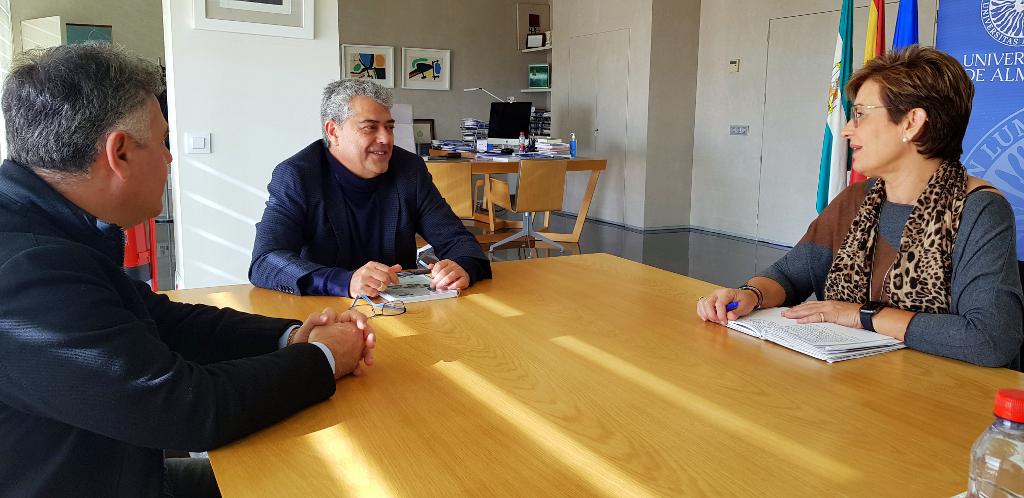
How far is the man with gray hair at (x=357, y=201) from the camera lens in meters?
2.28

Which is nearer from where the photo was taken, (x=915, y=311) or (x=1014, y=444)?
(x=1014, y=444)

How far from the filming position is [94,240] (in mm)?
1059

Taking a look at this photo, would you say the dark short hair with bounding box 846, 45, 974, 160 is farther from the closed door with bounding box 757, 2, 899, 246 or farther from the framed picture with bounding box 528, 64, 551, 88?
the framed picture with bounding box 528, 64, 551, 88

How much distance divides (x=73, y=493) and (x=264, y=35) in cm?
305

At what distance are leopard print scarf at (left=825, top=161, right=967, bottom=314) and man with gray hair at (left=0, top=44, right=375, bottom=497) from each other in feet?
4.34

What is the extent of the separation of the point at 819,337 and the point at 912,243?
0.36 m

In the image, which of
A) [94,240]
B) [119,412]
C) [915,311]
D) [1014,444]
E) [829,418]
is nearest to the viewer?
[1014,444]

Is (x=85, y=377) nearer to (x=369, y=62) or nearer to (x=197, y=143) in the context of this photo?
(x=197, y=143)

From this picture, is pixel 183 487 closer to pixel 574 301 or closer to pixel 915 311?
pixel 574 301

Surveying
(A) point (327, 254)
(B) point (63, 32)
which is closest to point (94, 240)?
(A) point (327, 254)

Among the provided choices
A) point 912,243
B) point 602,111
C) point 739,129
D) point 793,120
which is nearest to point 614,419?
point 912,243

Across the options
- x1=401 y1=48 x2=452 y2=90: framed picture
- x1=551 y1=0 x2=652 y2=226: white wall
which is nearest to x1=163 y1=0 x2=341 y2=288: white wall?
x1=551 y1=0 x2=652 y2=226: white wall

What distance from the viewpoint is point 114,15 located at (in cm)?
867

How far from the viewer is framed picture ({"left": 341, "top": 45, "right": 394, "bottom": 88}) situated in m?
9.57
